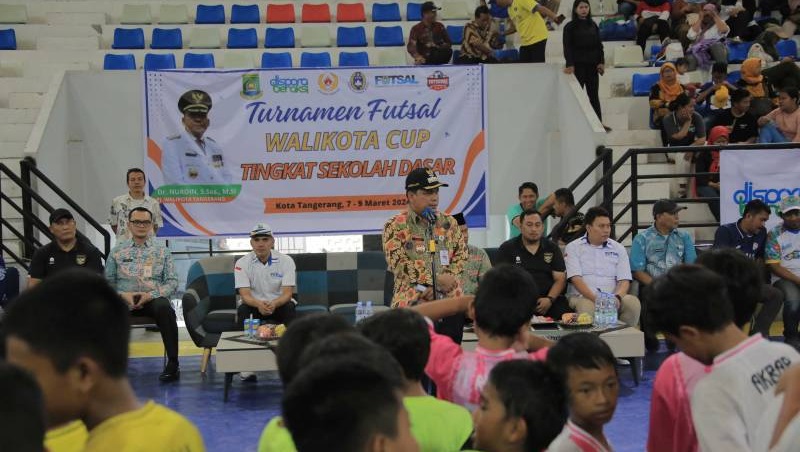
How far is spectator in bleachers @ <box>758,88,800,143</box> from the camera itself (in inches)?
382

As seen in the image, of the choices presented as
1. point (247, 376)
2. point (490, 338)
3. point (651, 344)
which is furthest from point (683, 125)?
point (490, 338)

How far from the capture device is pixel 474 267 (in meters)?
7.75

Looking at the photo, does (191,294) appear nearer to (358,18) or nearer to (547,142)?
(547,142)

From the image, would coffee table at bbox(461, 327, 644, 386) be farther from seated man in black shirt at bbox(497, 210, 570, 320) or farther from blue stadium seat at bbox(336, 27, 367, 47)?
blue stadium seat at bbox(336, 27, 367, 47)

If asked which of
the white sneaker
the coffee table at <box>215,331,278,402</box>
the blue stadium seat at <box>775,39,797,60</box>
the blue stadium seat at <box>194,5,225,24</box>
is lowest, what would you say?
the white sneaker

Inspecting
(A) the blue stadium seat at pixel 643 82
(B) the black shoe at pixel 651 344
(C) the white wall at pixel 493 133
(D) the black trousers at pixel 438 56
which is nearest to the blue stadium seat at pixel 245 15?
(D) the black trousers at pixel 438 56

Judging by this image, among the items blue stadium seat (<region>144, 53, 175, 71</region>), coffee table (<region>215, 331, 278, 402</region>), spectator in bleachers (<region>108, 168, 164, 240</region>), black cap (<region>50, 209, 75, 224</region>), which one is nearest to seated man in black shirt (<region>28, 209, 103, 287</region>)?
black cap (<region>50, 209, 75, 224</region>)

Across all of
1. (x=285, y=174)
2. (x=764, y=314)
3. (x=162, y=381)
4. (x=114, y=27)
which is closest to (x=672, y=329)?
(x=162, y=381)

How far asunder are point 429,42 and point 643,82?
249 cm

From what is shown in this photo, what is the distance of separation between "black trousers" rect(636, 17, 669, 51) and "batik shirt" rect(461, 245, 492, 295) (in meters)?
5.59

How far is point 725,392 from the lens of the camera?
6.75 feet

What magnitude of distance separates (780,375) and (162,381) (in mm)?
5825

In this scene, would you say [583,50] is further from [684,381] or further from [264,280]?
[684,381]

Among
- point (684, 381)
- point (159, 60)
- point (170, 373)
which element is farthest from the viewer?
point (159, 60)
